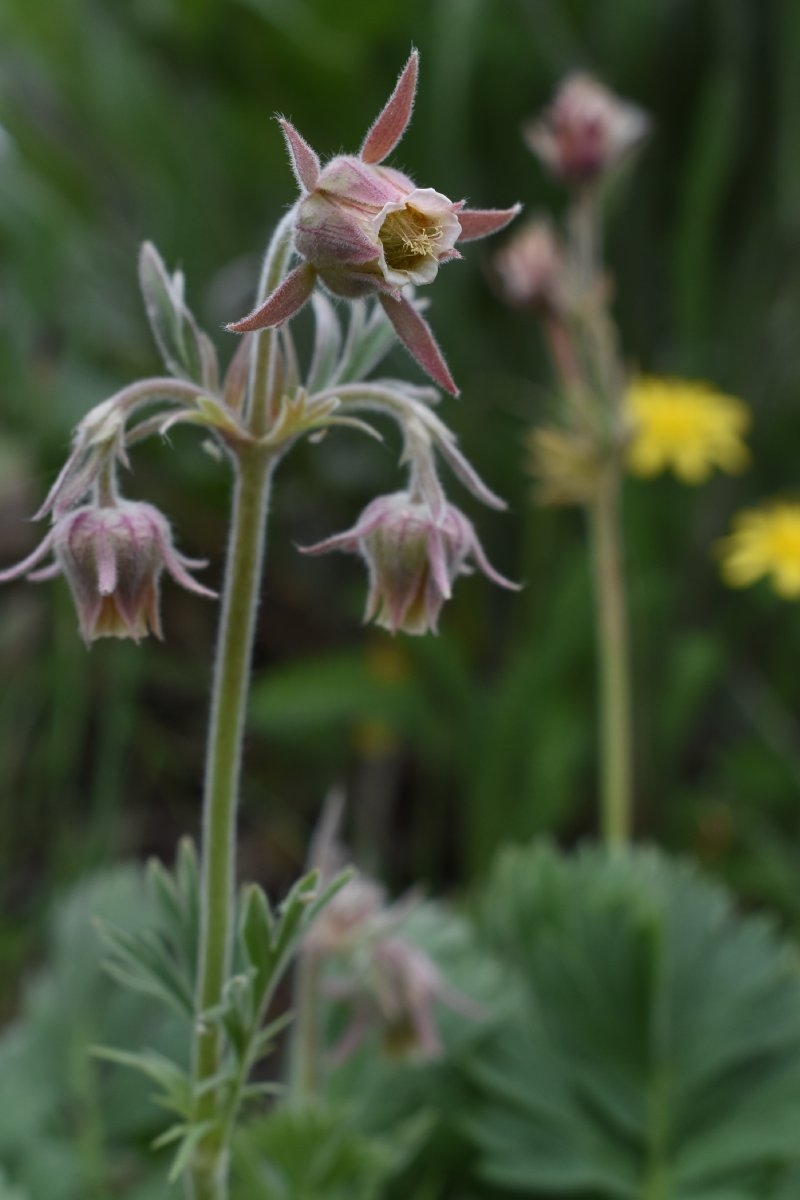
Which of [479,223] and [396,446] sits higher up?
[396,446]

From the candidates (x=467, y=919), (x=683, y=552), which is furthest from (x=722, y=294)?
(x=467, y=919)

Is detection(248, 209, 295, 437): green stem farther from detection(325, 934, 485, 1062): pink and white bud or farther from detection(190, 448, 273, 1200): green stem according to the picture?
detection(325, 934, 485, 1062): pink and white bud

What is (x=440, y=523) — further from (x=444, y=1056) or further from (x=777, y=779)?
(x=777, y=779)

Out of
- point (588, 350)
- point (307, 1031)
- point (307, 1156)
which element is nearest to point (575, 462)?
point (588, 350)

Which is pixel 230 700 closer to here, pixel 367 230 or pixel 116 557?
pixel 116 557

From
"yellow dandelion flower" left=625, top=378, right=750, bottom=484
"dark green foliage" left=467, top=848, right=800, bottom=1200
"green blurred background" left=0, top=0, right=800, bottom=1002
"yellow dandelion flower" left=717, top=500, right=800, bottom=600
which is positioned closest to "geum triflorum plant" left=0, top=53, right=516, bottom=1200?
"dark green foliage" left=467, top=848, right=800, bottom=1200

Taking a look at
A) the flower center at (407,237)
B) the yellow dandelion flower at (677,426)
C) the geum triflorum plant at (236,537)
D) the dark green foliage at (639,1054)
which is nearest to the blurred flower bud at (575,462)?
the yellow dandelion flower at (677,426)

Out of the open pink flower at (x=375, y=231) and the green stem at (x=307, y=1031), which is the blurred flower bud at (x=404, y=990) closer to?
the green stem at (x=307, y=1031)
